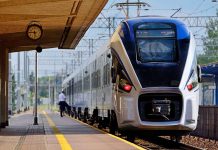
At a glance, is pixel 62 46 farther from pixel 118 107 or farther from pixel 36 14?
pixel 118 107

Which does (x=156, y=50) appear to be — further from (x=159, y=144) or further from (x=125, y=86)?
(x=159, y=144)

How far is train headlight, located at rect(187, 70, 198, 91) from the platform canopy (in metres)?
3.59

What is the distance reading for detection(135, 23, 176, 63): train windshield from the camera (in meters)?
17.8

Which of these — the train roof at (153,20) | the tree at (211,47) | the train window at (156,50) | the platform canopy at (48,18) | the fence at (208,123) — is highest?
the tree at (211,47)

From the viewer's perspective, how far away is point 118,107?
61.2 feet

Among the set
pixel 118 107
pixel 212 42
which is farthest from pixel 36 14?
pixel 212 42

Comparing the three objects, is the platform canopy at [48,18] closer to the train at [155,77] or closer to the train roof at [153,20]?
the train roof at [153,20]

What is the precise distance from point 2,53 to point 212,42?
204ft

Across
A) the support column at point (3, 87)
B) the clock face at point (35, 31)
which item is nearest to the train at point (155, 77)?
the clock face at point (35, 31)

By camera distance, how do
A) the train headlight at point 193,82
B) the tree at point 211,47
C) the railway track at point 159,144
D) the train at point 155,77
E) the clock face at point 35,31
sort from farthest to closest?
the tree at point 211,47
the clock face at point 35,31
the railway track at point 159,144
the train headlight at point 193,82
the train at point 155,77

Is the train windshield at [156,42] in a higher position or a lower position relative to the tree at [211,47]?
lower

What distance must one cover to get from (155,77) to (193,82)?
1115 millimetres

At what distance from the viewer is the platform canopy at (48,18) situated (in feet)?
62.3

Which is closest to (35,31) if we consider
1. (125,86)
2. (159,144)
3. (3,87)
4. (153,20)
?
(3,87)
